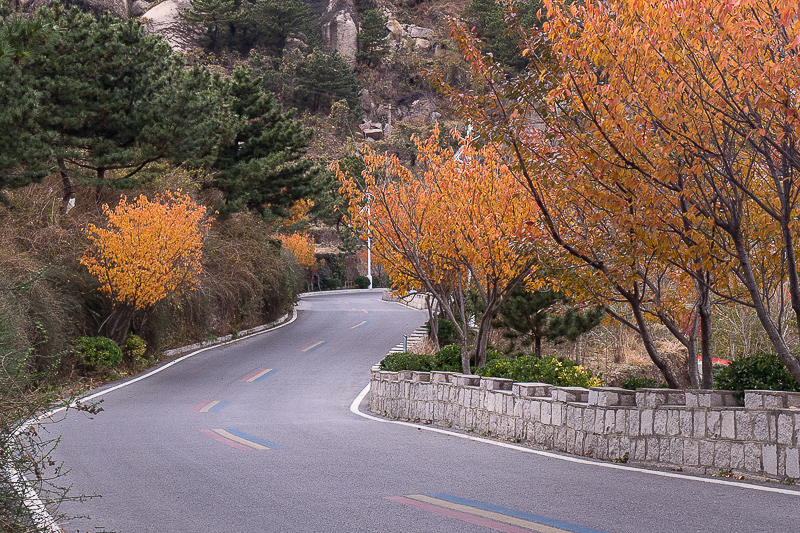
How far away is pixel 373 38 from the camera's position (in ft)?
287

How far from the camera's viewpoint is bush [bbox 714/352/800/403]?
28.4 ft

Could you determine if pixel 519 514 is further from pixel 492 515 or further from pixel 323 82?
pixel 323 82

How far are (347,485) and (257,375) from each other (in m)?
17.4

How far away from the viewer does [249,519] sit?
654cm

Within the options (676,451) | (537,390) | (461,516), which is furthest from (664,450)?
(461,516)

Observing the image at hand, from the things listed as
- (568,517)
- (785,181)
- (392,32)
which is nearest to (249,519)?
(568,517)

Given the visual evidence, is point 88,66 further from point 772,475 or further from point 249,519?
point 772,475

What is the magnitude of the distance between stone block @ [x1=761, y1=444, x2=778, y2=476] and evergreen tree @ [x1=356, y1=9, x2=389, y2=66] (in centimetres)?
8358

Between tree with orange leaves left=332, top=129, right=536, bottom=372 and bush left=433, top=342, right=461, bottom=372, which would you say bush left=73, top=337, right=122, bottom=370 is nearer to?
tree with orange leaves left=332, top=129, right=536, bottom=372

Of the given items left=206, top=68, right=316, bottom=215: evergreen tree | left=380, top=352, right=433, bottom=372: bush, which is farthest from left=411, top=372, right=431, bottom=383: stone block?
left=206, top=68, right=316, bottom=215: evergreen tree

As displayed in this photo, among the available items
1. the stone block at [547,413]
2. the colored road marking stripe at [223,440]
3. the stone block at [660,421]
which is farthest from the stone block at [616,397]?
the colored road marking stripe at [223,440]

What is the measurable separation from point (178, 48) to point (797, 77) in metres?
84.1

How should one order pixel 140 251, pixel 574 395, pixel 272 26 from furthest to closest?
pixel 272 26 < pixel 140 251 < pixel 574 395

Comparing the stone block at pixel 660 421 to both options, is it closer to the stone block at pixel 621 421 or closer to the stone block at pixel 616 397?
the stone block at pixel 621 421
